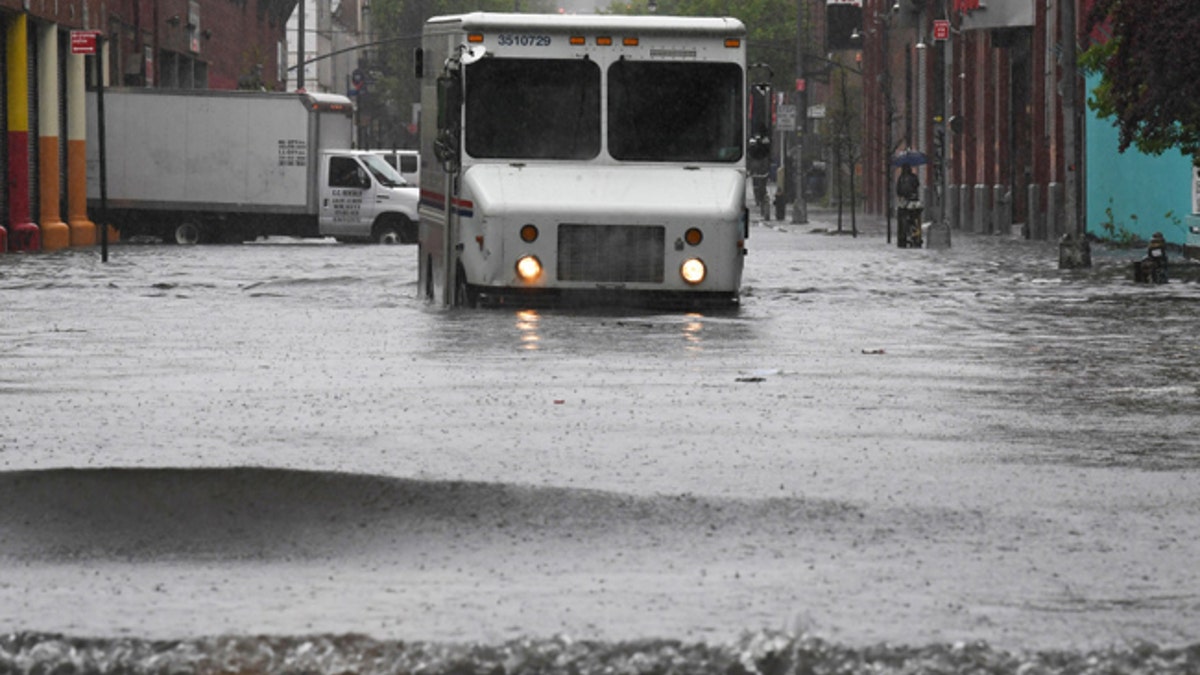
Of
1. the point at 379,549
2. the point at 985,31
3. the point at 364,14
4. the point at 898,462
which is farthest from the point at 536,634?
the point at 364,14

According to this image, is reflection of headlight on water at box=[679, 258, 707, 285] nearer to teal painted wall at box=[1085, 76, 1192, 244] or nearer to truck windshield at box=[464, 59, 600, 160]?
truck windshield at box=[464, 59, 600, 160]

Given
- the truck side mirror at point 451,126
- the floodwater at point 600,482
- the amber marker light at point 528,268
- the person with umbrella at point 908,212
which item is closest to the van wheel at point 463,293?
the amber marker light at point 528,268

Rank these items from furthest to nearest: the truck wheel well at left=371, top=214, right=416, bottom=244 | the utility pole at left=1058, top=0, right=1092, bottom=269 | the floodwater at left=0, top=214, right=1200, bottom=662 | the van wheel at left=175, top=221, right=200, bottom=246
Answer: the van wheel at left=175, top=221, right=200, bottom=246, the truck wheel well at left=371, top=214, right=416, bottom=244, the utility pole at left=1058, top=0, right=1092, bottom=269, the floodwater at left=0, top=214, right=1200, bottom=662

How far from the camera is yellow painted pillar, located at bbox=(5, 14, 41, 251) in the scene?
139 ft

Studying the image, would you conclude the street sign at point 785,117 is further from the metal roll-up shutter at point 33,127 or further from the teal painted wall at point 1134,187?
the metal roll-up shutter at point 33,127

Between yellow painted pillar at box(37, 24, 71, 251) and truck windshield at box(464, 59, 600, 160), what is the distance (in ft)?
81.1

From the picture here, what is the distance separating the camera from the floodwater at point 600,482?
661 centimetres

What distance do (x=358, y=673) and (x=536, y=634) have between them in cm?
60

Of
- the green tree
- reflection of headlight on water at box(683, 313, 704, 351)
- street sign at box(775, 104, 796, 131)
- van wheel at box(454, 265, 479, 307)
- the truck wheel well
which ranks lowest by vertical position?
reflection of headlight on water at box(683, 313, 704, 351)

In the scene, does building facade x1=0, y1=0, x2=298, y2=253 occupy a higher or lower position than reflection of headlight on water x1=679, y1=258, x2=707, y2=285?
higher

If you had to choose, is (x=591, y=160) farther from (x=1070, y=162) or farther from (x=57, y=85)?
(x=57, y=85)

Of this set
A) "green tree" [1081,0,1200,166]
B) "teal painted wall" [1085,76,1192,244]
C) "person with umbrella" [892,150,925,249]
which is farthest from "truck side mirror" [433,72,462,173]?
"person with umbrella" [892,150,925,249]

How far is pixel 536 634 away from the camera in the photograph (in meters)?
6.14

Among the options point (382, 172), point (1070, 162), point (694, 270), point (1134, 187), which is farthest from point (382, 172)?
point (694, 270)
